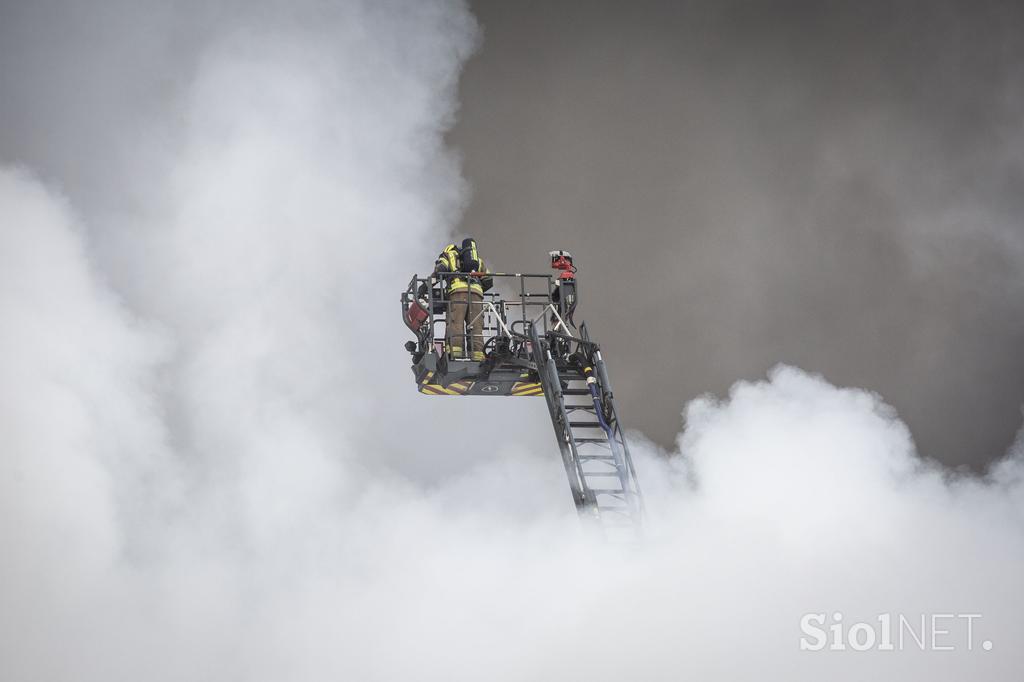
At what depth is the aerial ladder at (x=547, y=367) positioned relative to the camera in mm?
16625

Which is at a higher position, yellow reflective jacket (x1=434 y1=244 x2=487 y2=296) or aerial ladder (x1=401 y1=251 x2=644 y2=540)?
yellow reflective jacket (x1=434 y1=244 x2=487 y2=296)

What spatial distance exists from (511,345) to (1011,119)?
10.4 meters

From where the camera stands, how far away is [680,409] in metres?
22.8

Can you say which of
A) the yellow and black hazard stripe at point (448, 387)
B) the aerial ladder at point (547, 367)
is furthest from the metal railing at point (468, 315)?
the yellow and black hazard stripe at point (448, 387)

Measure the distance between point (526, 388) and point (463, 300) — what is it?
136cm

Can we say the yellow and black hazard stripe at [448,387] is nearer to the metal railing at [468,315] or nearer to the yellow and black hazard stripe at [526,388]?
the metal railing at [468,315]

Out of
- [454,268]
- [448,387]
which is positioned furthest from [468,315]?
[448,387]

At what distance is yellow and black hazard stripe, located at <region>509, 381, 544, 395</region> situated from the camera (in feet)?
58.0

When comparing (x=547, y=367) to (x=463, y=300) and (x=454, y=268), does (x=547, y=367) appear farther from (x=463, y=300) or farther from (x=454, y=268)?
(x=454, y=268)

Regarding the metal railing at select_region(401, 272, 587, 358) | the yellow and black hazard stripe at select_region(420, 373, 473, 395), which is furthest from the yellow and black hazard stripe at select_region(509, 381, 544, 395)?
the yellow and black hazard stripe at select_region(420, 373, 473, 395)

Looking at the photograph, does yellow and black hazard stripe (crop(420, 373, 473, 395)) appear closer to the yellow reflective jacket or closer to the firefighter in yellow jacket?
the firefighter in yellow jacket

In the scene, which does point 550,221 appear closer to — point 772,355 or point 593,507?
point 772,355

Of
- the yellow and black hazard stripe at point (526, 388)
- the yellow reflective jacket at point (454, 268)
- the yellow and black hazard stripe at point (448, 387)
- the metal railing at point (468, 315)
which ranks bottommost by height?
the yellow and black hazard stripe at point (526, 388)

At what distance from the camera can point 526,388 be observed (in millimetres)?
17812
